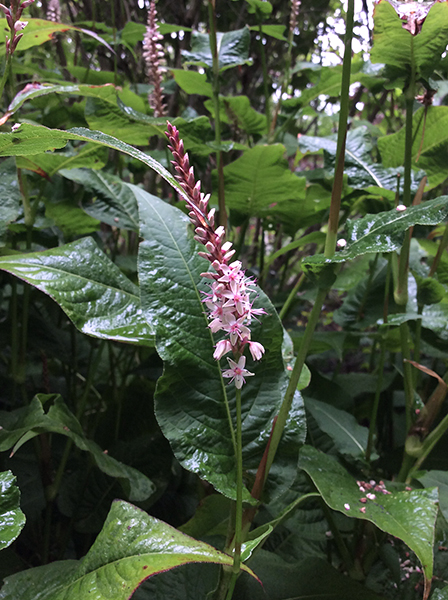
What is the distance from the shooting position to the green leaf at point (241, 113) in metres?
1.36

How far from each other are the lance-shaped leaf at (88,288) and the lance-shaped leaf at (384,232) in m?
0.31

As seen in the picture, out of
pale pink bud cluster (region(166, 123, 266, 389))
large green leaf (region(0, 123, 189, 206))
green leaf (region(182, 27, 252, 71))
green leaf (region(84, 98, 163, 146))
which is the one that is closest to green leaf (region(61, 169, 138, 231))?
green leaf (region(84, 98, 163, 146))

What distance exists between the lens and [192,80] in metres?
1.35

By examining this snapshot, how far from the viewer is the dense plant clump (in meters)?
0.61

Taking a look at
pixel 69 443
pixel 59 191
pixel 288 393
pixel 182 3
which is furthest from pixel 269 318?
pixel 182 3

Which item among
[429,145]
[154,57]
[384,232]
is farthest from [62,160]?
[429,145]

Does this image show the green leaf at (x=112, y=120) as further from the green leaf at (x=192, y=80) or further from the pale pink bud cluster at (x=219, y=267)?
the pale pink bud cluster at (x=219, y=267)

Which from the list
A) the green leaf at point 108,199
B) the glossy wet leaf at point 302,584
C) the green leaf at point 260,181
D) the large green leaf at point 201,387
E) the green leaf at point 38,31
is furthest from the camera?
the green leaf at point 108,199

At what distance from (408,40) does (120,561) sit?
917 millimetres

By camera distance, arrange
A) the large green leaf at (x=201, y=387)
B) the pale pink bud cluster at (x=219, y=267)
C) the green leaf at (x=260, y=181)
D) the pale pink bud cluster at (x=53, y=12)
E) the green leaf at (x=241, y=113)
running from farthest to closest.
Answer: the pale pink bud cluster at (x=53, y=12)
the green leaf at (x=241, y=113)
the green leaf at (x=260, y=181)
the large green leaf at (x=201, y=387)
the pale pink bud cluster at (x=219, y=267)

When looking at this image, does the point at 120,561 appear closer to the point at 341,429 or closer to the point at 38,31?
the point at 341,429

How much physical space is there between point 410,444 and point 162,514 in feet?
2.16

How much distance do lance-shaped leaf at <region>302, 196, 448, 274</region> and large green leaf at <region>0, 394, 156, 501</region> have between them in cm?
50

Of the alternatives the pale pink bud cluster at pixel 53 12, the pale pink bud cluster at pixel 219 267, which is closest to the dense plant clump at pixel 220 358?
the pale pink bud cluster at pixel 219 267
